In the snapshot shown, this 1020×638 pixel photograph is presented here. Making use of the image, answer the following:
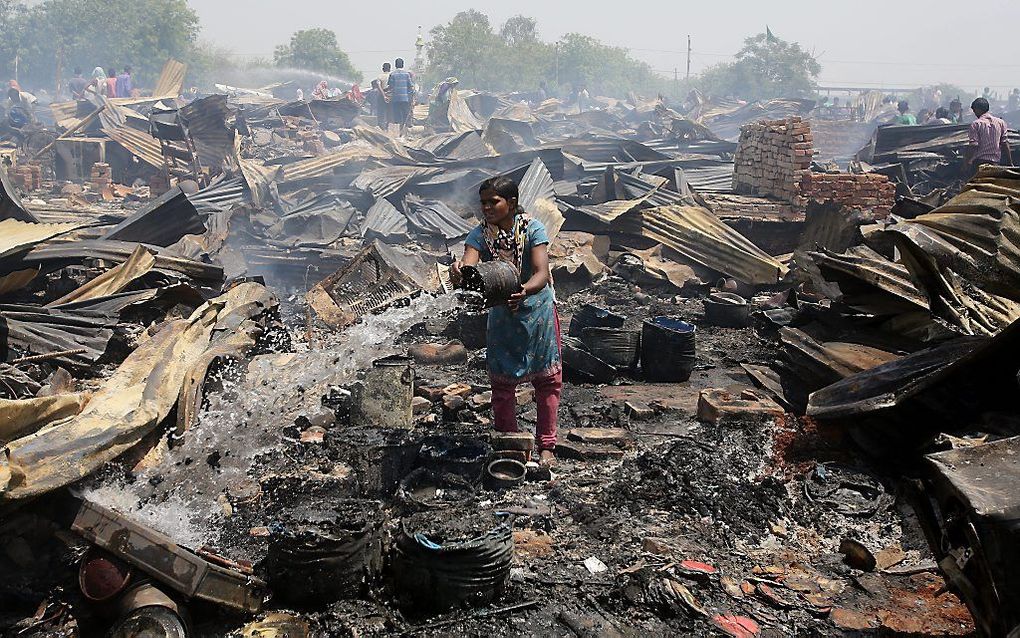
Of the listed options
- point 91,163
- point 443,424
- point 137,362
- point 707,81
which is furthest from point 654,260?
point 707,81

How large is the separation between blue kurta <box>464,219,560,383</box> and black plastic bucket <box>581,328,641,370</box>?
2200 mm

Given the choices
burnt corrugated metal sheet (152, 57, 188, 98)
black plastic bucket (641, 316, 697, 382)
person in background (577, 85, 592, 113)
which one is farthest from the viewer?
person in background (577, 85, 592, 113)

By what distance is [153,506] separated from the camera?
398 centimetres

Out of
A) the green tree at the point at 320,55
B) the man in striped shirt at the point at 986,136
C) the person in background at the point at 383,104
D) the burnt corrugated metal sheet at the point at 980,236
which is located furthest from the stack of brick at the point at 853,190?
the green tree at the point at 320,55

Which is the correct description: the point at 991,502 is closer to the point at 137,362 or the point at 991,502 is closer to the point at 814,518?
the point at 814,518

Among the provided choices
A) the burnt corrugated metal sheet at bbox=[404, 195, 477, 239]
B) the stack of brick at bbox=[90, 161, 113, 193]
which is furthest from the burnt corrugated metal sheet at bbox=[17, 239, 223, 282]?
the stack of brick at bbox=[90, 161, 113, 193]

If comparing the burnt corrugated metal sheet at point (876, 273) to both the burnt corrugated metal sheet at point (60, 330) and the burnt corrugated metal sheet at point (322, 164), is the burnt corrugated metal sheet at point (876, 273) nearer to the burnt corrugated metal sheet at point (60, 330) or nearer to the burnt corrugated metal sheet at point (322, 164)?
the burnt corrugated metal sheet at point (60, 330)

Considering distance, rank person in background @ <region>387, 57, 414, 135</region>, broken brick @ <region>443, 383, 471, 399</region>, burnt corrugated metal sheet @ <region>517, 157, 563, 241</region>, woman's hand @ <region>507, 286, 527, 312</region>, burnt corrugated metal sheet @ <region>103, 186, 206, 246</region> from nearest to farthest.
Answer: woman's hand @ <region>507, 286, 527, 312</region> → broken brick @ <region>443, 383, 471, 399</region> → burnt corrugated metal sheet @ <region>103, 186, 206, 246</region> → burnt corrugated metal sheet @ <region>517, 157, 563, 241</region> → person in background @ <region>387, 57, 414, 135</region>

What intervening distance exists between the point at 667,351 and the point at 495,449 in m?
2.62

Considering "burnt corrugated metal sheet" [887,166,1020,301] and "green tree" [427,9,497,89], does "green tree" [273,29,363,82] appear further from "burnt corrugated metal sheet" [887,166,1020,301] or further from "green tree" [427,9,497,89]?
"burnt corrugated metal sheet" [887,166,1020,301]

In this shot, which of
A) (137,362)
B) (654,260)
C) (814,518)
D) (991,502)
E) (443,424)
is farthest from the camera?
(654,260)

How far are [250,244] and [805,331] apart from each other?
381 inches

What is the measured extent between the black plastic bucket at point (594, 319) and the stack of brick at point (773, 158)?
5.34m

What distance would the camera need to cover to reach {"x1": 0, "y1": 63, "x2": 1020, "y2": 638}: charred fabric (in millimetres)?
3107
